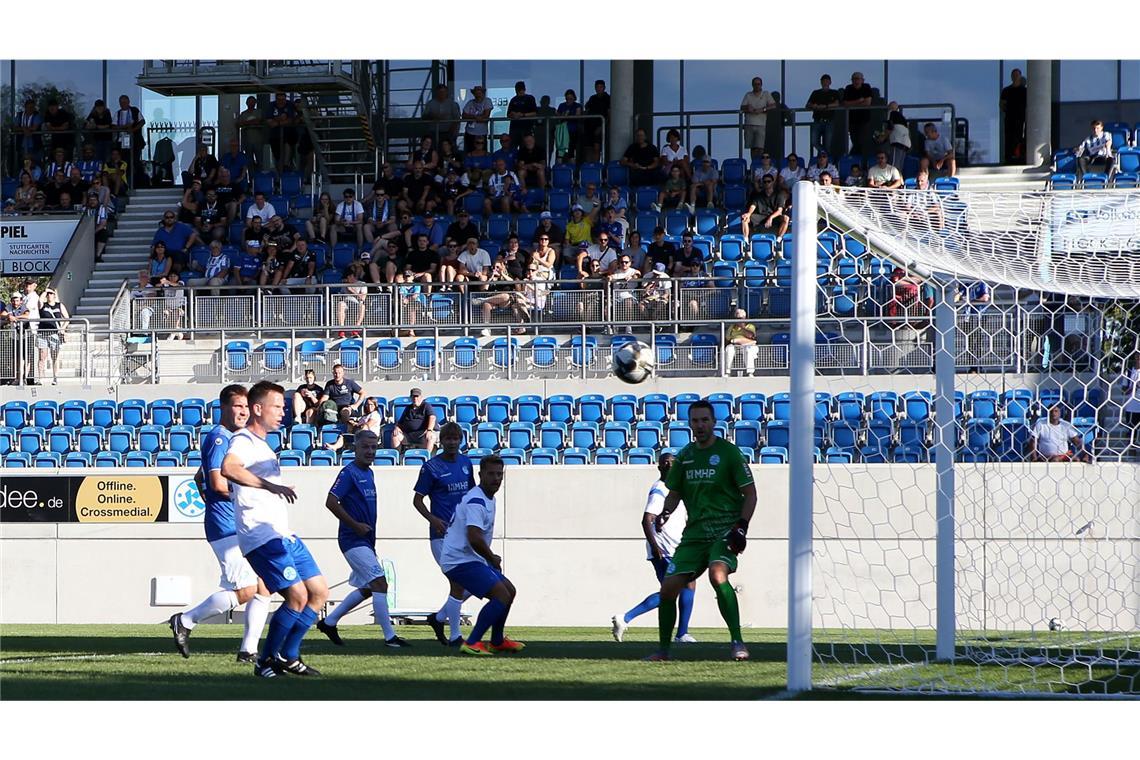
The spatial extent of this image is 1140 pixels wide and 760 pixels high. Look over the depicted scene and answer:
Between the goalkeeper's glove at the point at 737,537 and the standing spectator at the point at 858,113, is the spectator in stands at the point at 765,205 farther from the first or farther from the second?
the goalkeeper's glove at the point at 737,537

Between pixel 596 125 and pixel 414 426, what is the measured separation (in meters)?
9.31

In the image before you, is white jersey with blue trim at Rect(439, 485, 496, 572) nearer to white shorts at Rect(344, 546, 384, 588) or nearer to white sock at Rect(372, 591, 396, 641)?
white shorts at Rect(344, 546, 384, 588)

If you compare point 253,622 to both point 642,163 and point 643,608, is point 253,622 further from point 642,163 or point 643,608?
point 642,163

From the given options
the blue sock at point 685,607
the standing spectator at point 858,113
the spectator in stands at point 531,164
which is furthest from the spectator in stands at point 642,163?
the blue sock at point 685,607

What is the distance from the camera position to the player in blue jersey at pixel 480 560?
1011 cm

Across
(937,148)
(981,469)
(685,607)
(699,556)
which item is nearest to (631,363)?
(685,607)

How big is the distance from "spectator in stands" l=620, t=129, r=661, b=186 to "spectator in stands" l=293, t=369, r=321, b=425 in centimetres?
722

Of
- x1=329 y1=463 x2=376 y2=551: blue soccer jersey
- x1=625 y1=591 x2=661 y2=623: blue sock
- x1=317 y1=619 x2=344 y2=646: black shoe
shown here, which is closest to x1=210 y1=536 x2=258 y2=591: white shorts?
x1=329 y1=463 x2=376 y2=551: blue soccer jersey

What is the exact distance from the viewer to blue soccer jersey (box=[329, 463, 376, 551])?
10750mm

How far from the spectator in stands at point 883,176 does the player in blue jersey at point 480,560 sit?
38.9 ft

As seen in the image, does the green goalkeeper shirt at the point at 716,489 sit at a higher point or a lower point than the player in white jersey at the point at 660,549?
higher

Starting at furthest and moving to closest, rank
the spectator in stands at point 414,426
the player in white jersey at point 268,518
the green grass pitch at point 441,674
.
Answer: the spectator in stands at point 414,426 < the player in white jersey at point 268,518 < the green grass pitch at point 441,674

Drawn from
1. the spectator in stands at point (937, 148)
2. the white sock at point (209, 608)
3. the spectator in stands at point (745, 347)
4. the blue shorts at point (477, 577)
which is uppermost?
the spectator in stands at point (937, 148)

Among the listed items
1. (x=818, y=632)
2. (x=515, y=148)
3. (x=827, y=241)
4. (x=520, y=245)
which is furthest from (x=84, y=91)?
(x=818, y=632)
